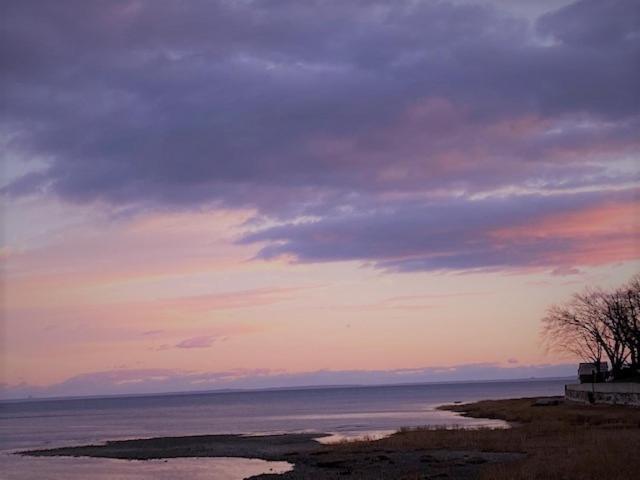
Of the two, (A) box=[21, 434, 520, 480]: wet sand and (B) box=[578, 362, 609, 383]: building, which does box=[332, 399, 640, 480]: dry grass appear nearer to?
(A) box=[21, 434, 520, 480]: wet sand

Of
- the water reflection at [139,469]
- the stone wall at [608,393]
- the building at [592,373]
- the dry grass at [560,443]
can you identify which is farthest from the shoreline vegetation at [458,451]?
the building at [592,373]

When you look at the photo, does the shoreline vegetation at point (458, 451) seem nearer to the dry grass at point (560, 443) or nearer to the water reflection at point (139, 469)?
the dry grass at point (560, 443)

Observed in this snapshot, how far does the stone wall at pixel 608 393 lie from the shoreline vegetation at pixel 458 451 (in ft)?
4.82

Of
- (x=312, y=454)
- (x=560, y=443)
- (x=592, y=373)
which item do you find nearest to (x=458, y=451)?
(x=560, y=443)

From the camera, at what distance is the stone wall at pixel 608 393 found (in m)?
69.6

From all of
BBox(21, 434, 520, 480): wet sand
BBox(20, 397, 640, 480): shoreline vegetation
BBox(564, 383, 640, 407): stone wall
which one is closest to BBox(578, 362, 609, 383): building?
BBox(564, 383, 640, 407): stone wall

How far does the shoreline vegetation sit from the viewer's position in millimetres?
34875

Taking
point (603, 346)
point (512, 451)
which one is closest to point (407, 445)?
point (512, 451)

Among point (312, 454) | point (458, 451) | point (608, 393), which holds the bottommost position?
Result: point (312, 454)

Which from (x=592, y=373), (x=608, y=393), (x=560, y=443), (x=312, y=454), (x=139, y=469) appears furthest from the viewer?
(x=592, y=373)

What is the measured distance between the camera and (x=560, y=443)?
149ft

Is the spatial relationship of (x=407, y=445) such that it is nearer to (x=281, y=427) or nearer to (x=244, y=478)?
(x=244, y=478)

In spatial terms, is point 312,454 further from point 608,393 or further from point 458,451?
point 608,393

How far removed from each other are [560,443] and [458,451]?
228 inches
